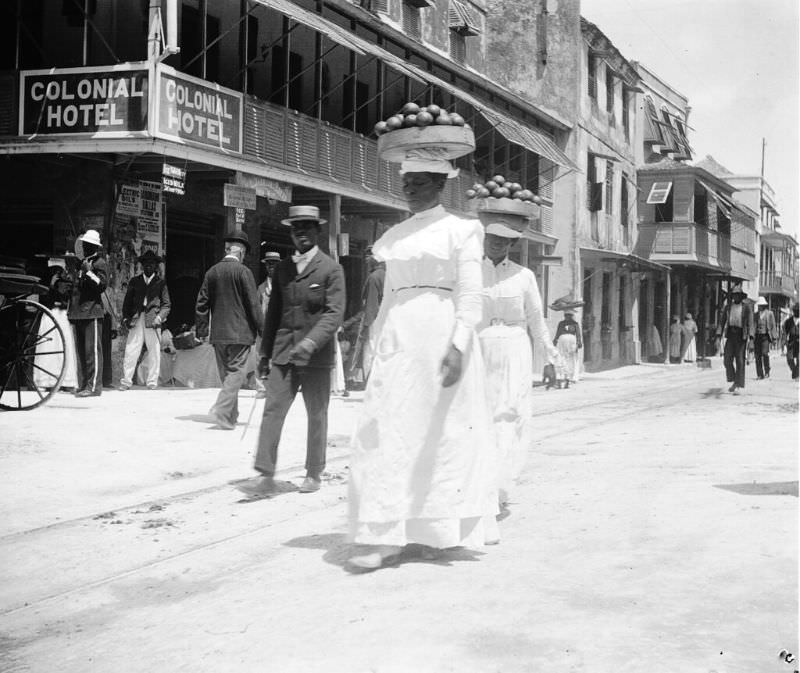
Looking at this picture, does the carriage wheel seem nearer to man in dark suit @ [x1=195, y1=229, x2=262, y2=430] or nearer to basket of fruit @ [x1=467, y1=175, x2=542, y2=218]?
man in dark suit @ [x1=195, y1=229, x2=262, y2=430]

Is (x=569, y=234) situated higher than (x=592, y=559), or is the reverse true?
(x=569, y=234)

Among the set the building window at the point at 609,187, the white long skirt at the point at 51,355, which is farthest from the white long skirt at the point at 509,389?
the building window at the point at 609,187

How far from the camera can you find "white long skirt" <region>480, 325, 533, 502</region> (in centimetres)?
637

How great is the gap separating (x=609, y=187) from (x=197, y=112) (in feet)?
75.9

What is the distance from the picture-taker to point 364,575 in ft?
15.1

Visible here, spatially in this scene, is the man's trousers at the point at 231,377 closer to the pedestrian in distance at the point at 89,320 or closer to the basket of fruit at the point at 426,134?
the pedestrian in distance at the point at 89,320

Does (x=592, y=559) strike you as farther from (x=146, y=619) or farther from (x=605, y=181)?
(x=605, y=181)

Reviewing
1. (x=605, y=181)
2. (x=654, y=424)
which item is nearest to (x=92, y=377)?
(x=654, y=424)

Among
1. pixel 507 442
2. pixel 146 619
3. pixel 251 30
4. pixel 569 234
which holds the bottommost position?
pixel 146 619

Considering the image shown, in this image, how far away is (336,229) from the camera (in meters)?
18.5

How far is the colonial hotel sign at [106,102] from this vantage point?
45.5 feet

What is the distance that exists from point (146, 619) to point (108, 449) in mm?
4520

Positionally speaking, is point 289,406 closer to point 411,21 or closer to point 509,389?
point 509,389

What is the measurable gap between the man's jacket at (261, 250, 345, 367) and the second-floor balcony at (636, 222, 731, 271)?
110 ft
